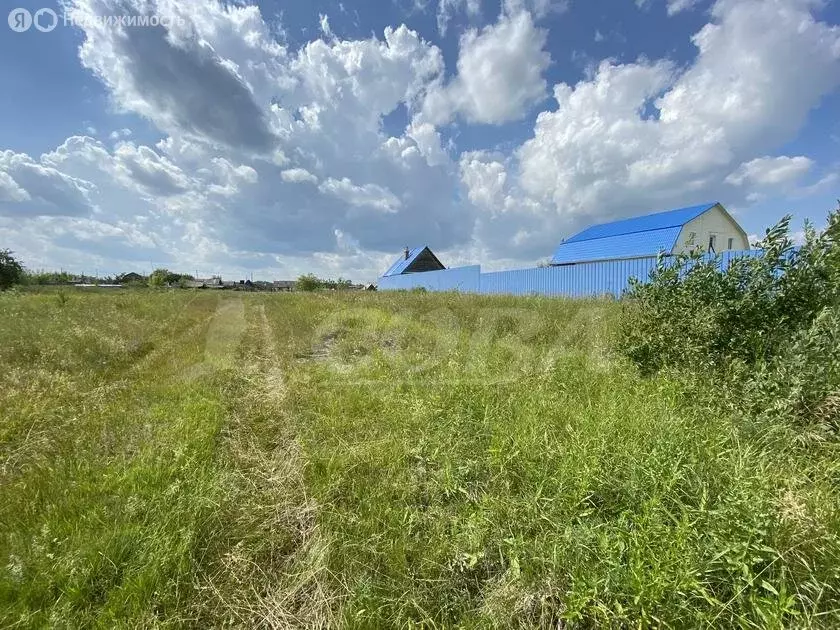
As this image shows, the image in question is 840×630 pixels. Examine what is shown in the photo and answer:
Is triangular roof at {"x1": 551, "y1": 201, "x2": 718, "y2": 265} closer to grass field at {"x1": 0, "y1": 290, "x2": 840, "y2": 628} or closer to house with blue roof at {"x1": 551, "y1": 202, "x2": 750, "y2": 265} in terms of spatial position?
house with blue roof at {"x1": 551, "y1": 202, "x2": 750, "y2": 265}

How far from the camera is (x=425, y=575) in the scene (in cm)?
165

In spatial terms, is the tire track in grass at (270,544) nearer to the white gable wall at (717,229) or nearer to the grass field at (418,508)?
the grass field at (418,508)

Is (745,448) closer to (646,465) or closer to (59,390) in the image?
(646,465)

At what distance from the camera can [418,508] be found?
2059mm

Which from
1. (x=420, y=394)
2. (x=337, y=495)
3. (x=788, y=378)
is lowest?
(x=337, y=495)

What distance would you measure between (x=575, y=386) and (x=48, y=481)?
414cm

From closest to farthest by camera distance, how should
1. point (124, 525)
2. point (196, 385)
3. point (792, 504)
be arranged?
1. point (792, 504)
2. point (124, 525)
3. point (196, 385)

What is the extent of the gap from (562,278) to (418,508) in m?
15.1

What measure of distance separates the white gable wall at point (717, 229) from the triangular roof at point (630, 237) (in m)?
0.42

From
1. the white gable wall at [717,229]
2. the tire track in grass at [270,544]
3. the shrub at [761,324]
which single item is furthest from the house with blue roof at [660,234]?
the tire track in grass at [270,544]

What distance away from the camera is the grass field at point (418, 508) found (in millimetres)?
1434

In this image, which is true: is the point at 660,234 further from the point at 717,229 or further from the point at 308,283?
the point at 308,283

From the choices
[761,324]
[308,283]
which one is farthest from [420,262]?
[761,324]

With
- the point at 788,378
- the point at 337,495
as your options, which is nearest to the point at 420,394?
the point at 337,495
